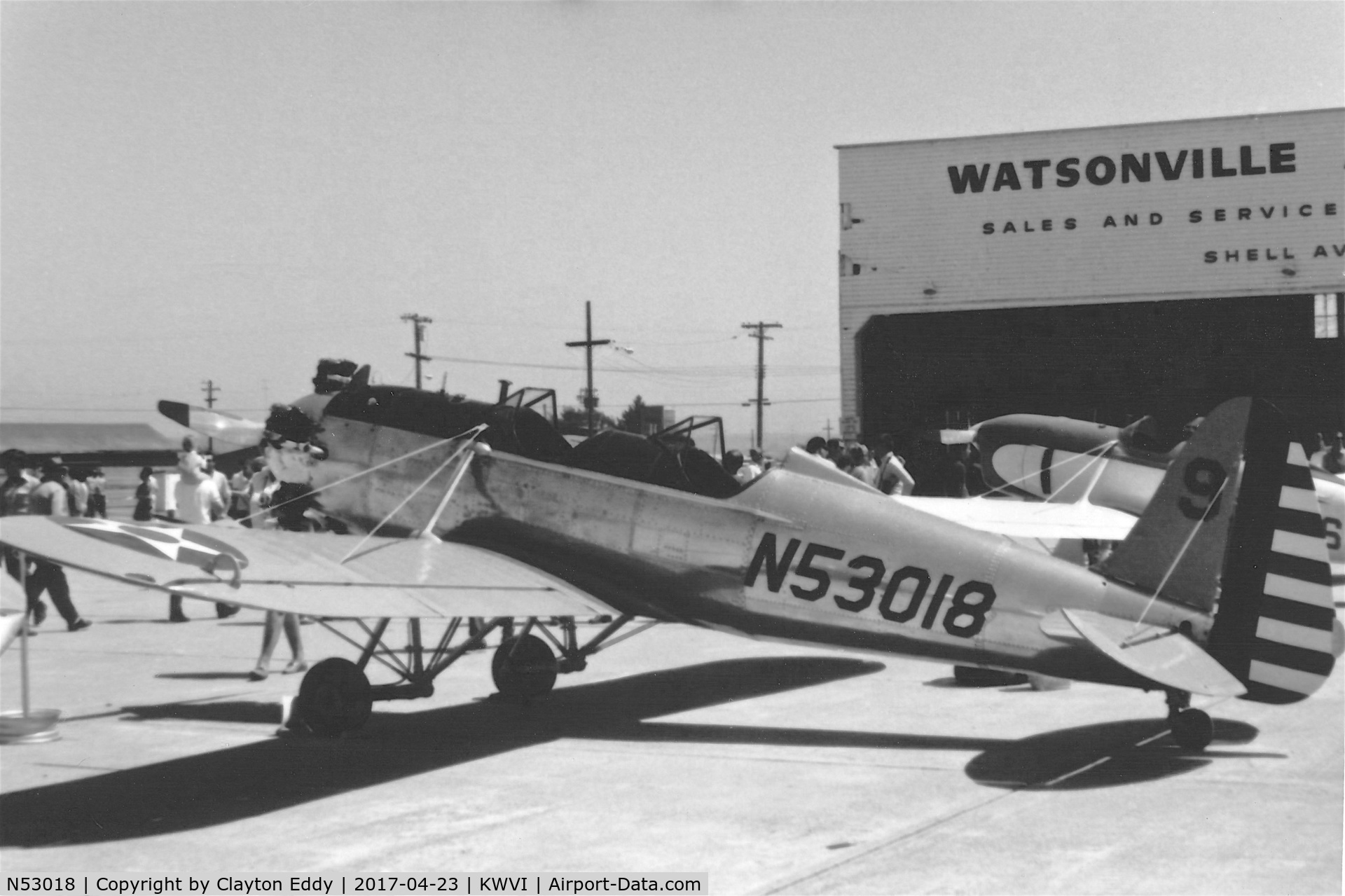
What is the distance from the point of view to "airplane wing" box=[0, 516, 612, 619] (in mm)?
5859

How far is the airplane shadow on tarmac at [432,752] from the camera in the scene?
5.93 metres

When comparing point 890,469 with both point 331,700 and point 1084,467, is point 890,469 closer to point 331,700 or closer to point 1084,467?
point 1084,467

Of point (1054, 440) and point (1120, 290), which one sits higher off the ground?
point (1120, 290)

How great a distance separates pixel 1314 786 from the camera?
6.00 meters

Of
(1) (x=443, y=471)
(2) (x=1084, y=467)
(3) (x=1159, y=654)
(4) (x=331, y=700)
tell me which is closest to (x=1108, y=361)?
(2) (x=1084, y=467)

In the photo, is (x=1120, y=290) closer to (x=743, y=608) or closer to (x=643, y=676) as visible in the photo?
(x=643, y=676)

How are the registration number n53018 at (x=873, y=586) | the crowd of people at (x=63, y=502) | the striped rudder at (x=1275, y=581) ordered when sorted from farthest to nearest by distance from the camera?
the crowd of people at (x=63, y=502) → the registration number n53018 at (x=873, y=586) → the striped rudder at (x=1275, y=581)

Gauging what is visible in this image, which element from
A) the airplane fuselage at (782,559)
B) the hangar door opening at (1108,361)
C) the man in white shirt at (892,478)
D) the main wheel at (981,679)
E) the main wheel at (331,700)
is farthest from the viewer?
the hangar door opening at (1108,361)

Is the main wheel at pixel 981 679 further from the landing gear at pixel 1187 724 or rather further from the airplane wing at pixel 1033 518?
the landing gear at pixel 1187 724

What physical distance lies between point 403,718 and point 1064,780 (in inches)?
164

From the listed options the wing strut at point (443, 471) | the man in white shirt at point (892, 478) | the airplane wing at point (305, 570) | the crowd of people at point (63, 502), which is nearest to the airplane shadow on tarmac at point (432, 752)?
the airplane wing at point (305, 570)

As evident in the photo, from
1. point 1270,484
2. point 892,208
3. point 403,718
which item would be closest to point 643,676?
point 403,718

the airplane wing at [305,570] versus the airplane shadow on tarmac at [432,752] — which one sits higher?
the airplane wing at [305,570]

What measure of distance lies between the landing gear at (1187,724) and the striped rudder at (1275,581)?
476 millimetres
